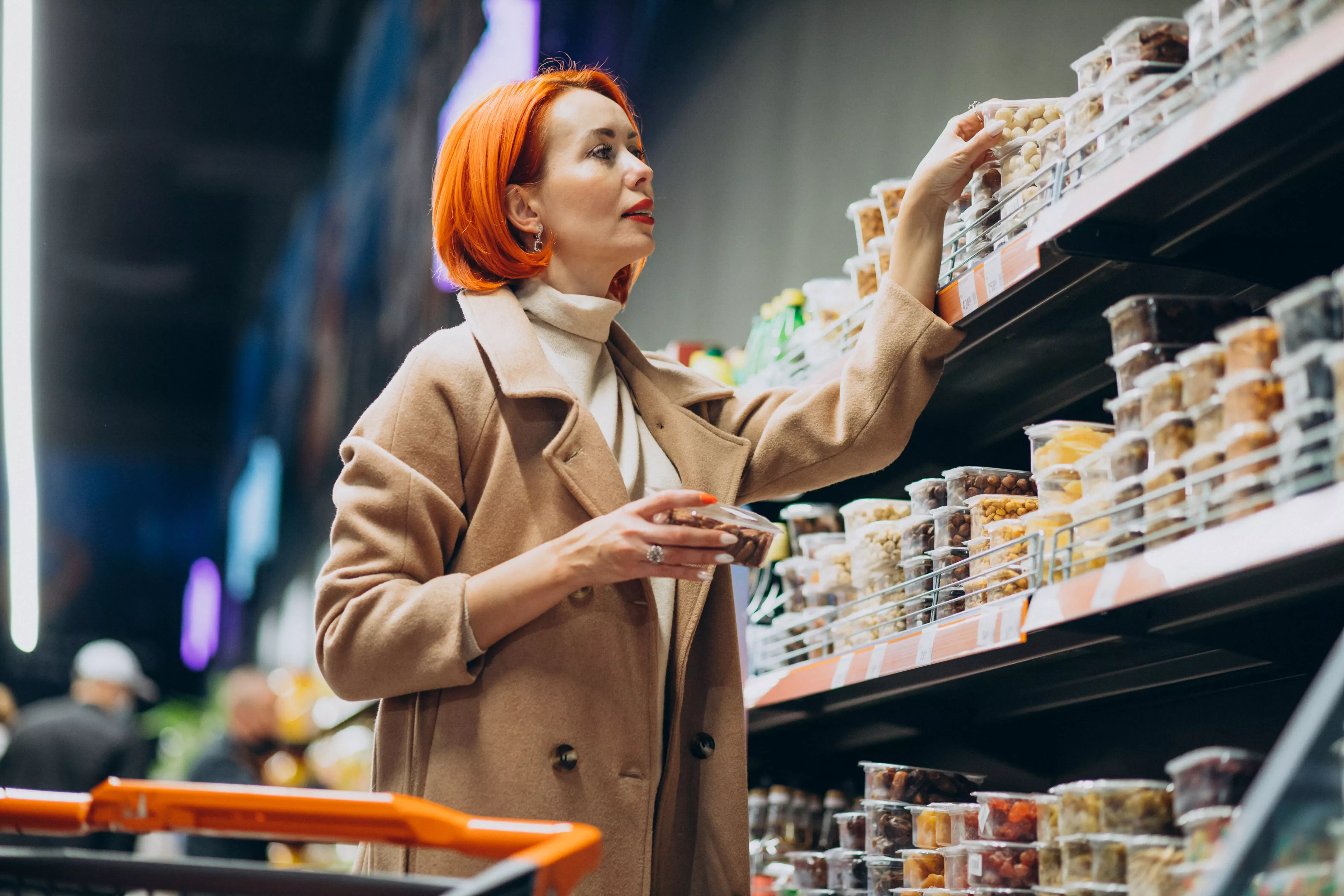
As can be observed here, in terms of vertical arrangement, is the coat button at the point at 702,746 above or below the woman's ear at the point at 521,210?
below

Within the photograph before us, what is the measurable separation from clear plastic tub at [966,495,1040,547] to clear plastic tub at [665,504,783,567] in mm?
385

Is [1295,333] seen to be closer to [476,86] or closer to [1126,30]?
[1126,30]

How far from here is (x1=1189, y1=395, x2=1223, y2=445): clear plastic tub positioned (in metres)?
1.43

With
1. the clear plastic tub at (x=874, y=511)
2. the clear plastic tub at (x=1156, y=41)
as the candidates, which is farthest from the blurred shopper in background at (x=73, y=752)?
the clear plastic tub at (x=1156, y=41)

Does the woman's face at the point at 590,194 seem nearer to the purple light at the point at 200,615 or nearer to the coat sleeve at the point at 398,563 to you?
the coat sleeve at the point at 398,563

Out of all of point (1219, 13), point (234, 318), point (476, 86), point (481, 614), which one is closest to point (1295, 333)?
point (1219, 13)

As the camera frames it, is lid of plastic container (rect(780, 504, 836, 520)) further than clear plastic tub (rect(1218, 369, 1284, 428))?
Yes

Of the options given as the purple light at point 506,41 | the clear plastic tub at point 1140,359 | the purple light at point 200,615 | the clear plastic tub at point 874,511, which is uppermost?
the purple light at point 200,615

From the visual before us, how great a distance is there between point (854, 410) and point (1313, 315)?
80cm

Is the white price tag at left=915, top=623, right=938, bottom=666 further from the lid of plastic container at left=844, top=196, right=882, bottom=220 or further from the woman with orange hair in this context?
the lid of plastic container at left=844, top=196, right=882, bottom=220

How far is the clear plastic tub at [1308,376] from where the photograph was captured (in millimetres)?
1257

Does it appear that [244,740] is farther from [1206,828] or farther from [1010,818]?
[1206,828]

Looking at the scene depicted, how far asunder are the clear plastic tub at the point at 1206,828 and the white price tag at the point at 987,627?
0.35 meters

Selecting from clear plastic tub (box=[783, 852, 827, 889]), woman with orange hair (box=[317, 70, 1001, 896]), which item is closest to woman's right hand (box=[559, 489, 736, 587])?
woman with orange hair (box=[317, 70, 1001, 896])
